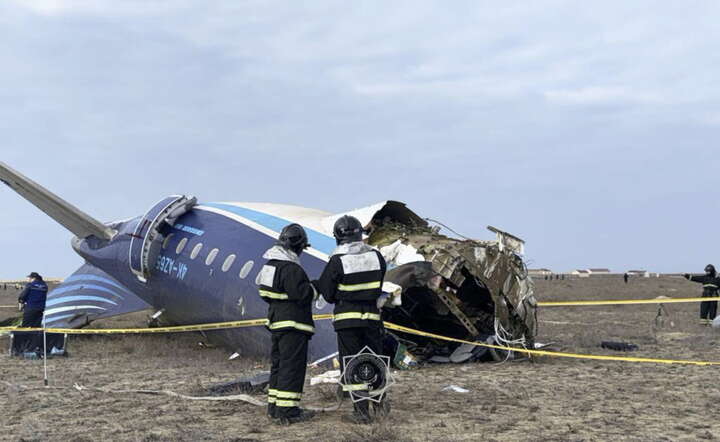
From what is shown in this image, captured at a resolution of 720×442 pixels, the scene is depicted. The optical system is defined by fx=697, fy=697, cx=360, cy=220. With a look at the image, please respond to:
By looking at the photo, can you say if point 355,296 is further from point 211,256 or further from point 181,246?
point 181,246

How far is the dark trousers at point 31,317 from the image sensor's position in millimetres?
19812

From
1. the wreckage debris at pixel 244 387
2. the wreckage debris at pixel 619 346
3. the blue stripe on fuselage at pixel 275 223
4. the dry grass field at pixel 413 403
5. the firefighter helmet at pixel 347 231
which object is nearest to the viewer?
the dry grass field at pixel 413 403

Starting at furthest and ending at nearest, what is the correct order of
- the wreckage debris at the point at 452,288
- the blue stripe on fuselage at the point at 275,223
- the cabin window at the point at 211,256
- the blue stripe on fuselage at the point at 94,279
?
the blue stripe on fuselage at the point at 94,279
the cabin window at the point at 211,256
the blue stripe on fuselage at the point at 275,223
the wreckage debris at the point at 452,288

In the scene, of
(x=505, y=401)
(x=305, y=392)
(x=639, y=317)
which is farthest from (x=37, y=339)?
(x=639, y=317)

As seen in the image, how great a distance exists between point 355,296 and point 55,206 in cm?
1523

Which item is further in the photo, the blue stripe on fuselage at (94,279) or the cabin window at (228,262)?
the blue stripe on fuselage at (94,279)

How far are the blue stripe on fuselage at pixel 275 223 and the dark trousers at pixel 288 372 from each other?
5546mm

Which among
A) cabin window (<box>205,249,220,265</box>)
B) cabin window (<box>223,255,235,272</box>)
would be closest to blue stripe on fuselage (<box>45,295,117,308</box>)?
cabin window (<box>205,249,220,265</box>)

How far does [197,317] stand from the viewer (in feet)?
58.7

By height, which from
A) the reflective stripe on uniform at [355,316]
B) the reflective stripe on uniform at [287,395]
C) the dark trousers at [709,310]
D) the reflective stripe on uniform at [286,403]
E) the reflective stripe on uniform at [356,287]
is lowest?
the reflective stripe on uniform at [286,403]

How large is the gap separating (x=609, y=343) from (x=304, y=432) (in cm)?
1299

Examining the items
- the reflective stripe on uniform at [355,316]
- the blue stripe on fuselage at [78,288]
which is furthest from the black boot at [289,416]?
the blue stripe on fuselage at [78,288]

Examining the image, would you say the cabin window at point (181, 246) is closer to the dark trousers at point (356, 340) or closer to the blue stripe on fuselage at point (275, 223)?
the blue stripe on fuselage at point (275, 223)

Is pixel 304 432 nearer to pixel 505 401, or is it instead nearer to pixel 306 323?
pixel 306 323
